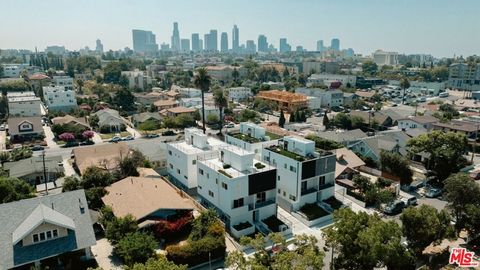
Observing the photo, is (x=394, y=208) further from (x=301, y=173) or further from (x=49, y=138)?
(x=49, y=138)

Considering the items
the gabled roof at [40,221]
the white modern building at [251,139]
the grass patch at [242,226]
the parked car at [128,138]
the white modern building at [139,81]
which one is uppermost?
the white modern building at [139,81]

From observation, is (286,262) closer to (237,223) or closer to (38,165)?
(237,223)

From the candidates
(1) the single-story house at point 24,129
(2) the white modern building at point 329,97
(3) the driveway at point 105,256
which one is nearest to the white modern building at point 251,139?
(3) the driveway at point 105,256

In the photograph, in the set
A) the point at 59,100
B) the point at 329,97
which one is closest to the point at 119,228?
the point at 59,100

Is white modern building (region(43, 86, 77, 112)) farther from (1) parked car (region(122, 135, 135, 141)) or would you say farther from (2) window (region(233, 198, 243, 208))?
(2) window (region(233, 198, 243, 208))

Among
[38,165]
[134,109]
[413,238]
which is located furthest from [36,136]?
[413,238]

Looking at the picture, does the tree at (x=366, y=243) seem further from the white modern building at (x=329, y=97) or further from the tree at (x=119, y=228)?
the white modern building at (x=329, y=97)
